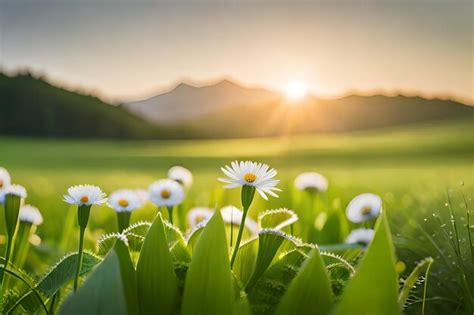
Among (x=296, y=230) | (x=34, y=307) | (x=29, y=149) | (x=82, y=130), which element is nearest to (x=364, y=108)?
(x=82, y=130)

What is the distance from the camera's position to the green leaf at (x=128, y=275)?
0.83m

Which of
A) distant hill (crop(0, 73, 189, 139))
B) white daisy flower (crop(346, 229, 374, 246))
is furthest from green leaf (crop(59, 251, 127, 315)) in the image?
distant hill (crop(0, 73, 189, 139))

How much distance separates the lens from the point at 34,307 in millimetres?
982

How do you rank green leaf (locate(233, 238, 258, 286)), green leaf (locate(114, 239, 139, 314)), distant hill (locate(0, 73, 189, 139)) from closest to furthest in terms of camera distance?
green leaf (locate(114, 239, 139, 314)) → green leaf (locate(233, 238, 258, 286)) → distant hill (locate(0, 73, 189, 139))

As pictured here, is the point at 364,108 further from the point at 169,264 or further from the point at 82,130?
the point at 169,264

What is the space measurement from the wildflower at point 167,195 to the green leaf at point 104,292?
2.00 feet

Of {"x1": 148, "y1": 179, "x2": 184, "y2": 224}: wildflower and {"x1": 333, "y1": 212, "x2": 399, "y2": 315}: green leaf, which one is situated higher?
{"x1": 148, "y1": 179, "x2": 184, "y2": 224}: wildflower

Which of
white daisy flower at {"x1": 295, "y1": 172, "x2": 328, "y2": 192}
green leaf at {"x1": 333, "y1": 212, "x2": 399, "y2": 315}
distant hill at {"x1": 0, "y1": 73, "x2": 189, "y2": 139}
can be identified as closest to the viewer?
green leaf at {"x1": 333, "y1": 212, "x2": 399, "y2": 315}

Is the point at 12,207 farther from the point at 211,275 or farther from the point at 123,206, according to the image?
the point at 211,275

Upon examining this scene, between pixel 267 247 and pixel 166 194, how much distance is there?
0.50 metres

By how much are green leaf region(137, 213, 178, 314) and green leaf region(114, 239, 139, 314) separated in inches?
0.5

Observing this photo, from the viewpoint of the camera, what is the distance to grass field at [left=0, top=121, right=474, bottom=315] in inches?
75.8

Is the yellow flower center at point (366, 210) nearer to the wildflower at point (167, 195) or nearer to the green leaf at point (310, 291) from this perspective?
the wildflower at point (167, 195)

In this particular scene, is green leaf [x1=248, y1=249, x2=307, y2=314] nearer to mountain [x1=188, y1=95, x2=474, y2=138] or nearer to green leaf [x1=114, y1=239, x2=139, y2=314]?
green leaf [x1=114, y1=239, x2=139, y2=314]
